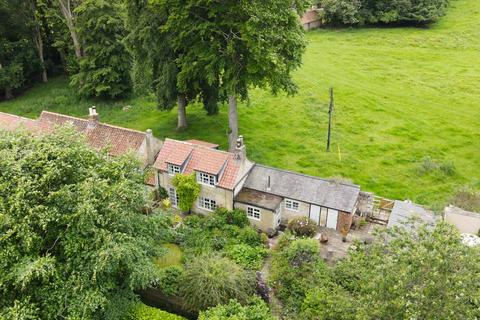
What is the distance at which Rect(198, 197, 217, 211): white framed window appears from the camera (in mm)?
33188

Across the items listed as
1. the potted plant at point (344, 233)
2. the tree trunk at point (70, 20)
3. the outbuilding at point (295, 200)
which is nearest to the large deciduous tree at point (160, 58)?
the outbuilding at point (295, 200)

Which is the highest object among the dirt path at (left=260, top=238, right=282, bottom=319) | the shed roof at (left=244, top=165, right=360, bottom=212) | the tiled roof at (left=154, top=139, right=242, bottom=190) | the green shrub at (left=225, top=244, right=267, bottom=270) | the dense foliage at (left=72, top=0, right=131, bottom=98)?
the dense foliage at (left=72, top=0, right=131, bottom=98)

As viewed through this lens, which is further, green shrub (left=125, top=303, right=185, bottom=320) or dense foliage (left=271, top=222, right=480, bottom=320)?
green shrub (left=125, top=303, right=185, bottom=320)

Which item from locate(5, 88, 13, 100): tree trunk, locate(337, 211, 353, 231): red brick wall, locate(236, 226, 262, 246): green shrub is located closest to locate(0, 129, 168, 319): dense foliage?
locate(236, 226, 262, 246): green shrub

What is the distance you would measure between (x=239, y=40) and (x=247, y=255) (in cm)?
1777

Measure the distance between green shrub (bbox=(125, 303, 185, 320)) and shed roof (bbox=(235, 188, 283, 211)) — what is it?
1056 centimetres

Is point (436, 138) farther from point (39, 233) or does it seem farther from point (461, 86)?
point (39, 233)

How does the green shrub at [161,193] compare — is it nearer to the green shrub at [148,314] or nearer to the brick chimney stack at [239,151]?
the brick chimney stack at [239,151]

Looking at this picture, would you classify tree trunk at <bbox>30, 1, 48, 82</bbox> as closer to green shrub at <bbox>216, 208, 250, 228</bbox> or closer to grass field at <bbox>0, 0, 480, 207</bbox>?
grass field at <bbox>0, 0, 480, 207</bbox>

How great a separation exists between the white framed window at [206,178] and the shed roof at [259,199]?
2.10 meters

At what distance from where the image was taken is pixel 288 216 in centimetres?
3288

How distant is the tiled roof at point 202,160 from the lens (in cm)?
3209

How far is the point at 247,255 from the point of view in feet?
92.0

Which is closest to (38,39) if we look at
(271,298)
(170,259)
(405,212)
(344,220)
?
(170,259)
